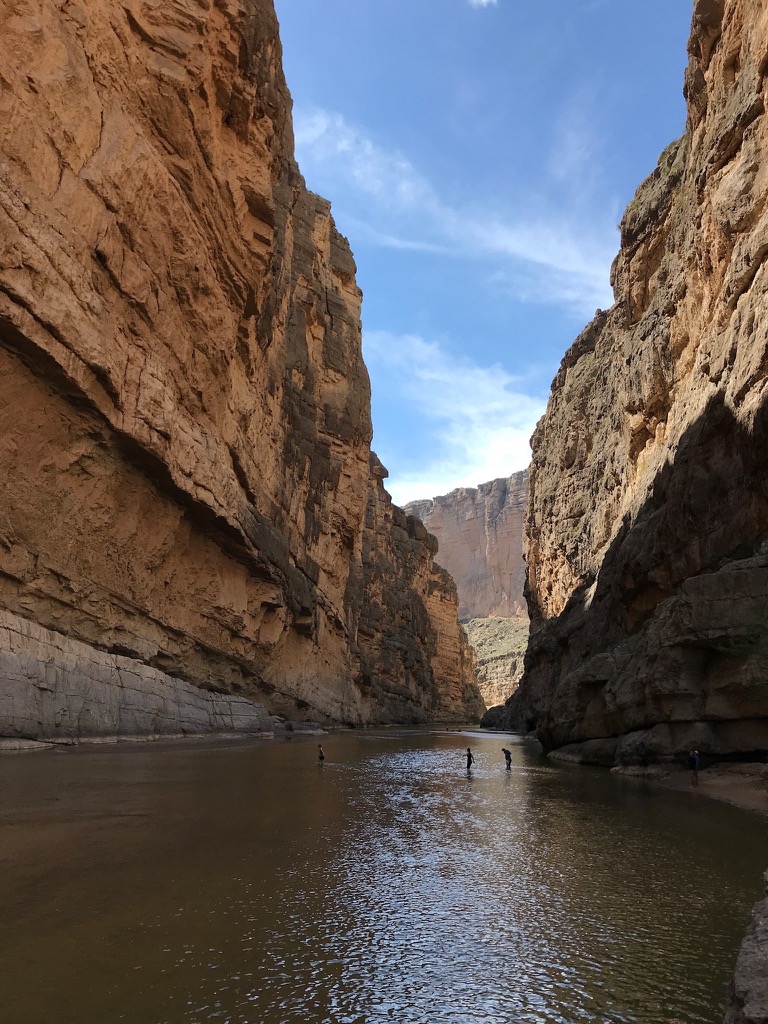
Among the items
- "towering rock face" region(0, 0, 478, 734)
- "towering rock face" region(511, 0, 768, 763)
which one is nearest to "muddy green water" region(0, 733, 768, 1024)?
"towering rock face" region(511, 0, 768, 763)

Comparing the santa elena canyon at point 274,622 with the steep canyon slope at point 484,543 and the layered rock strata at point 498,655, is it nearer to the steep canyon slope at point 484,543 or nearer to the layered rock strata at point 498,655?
the layered rock strata at point 498,655

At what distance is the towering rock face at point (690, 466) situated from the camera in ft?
62.1

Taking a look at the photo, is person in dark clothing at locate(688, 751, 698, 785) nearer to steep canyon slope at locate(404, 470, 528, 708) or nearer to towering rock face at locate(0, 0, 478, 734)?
towering rock face at locate(0, 0, 478, 734)

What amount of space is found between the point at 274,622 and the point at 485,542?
148 m

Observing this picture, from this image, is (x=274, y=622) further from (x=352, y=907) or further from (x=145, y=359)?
(x=352, y=907)

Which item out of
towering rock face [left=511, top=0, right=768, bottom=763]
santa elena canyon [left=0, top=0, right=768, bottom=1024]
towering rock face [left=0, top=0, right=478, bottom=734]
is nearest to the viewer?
santa elena canyon [left=0, top=0, right=768, bottom=1024]

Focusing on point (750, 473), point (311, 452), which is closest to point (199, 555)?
point (311, 452)

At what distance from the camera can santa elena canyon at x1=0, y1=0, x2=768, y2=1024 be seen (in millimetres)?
5711

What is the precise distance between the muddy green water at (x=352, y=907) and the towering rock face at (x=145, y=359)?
826 centimetres

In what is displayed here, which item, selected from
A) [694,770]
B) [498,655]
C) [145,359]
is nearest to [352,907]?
[694,770]

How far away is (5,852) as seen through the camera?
778 cm

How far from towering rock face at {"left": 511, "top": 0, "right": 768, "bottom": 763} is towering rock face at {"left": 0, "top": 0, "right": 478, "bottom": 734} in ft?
52.2

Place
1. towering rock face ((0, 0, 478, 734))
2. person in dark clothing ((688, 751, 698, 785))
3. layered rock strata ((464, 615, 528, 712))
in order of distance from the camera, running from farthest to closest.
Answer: layered rock strata ((464, 615, 528, 712)) → towering rock face ((0, 0, 478, 734)) → person in dark clothing ((688, 751, 698, 785))

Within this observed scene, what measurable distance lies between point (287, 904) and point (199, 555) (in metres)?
23.7
